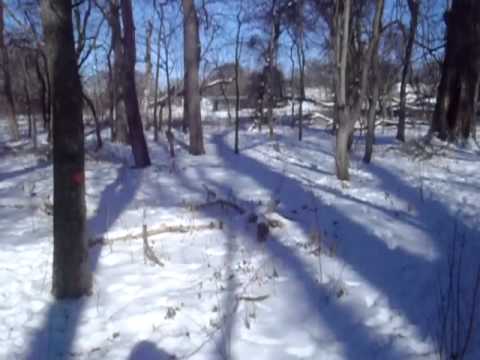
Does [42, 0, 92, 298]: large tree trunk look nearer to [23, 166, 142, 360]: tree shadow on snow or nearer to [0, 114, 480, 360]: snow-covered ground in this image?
[23, 166, 142, 360]: tree shadow on snow

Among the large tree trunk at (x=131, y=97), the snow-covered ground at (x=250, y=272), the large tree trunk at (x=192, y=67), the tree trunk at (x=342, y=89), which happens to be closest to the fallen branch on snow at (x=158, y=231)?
the snow-covered ground at (x=250, y=272)

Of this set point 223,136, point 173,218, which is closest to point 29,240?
point 173,218

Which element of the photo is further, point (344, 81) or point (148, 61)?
point (148, 61)

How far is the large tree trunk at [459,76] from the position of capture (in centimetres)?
1263

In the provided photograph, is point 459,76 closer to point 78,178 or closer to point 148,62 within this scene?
point 78,178

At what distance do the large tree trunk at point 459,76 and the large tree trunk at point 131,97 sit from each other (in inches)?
329

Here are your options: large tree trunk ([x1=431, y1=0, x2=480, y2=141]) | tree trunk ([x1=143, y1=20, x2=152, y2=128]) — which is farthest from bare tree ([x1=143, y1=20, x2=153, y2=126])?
large tree trunk ([x1=431, y1=0, x2=480, y2=141])

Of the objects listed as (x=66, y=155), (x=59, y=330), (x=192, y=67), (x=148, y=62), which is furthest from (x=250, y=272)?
(x=148, y=62)

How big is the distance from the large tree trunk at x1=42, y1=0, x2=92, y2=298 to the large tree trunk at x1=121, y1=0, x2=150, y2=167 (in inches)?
294

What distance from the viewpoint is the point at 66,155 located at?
3951 mm

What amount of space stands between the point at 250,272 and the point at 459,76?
11.1m

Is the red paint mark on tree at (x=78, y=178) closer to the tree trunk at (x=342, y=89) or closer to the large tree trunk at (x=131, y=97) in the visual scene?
the tree trunk at (x=342, y=89)

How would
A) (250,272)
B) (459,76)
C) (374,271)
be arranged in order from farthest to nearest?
(459,76), (250,272), (374,271)

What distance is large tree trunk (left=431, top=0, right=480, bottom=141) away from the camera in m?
12.6
